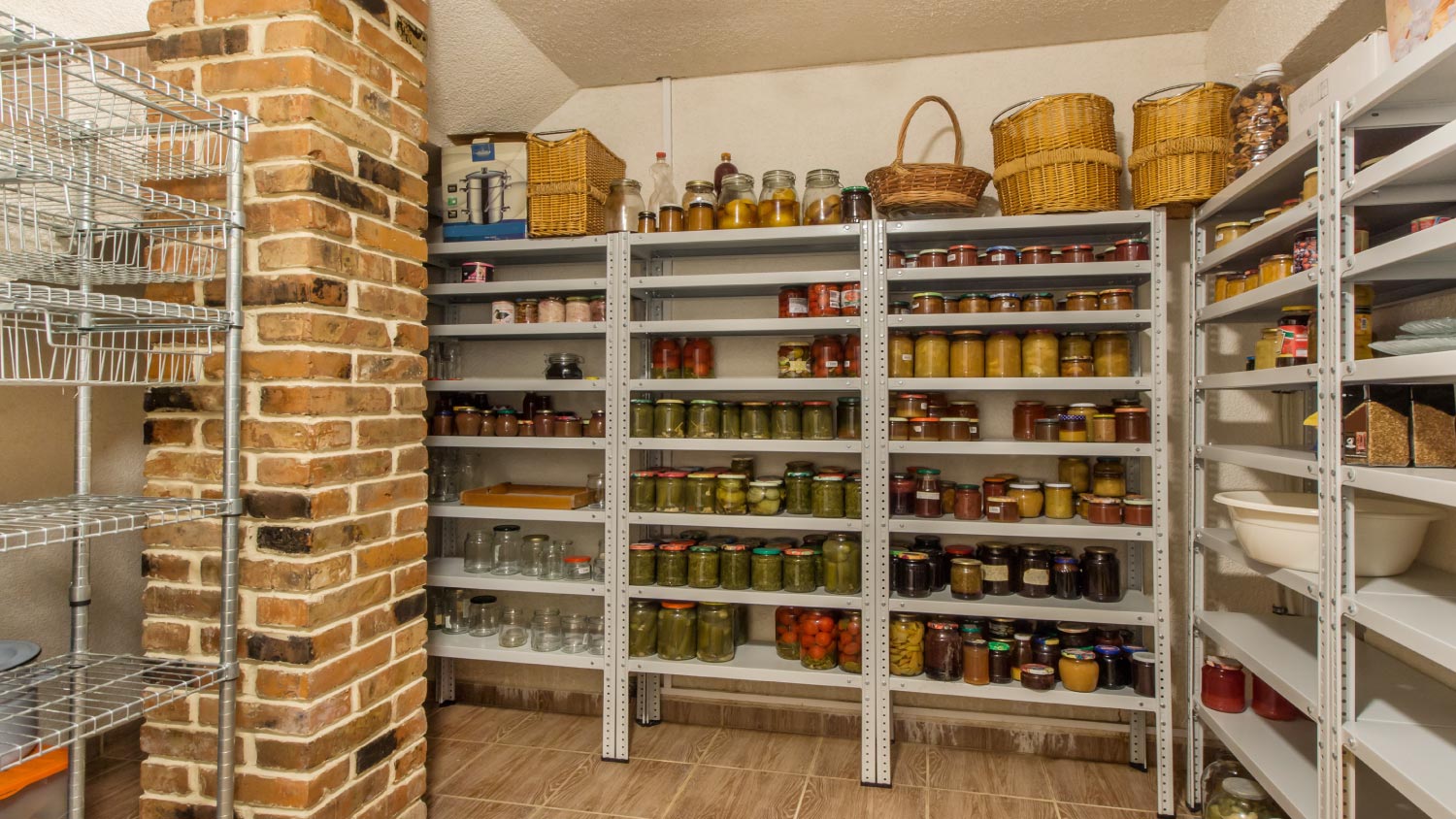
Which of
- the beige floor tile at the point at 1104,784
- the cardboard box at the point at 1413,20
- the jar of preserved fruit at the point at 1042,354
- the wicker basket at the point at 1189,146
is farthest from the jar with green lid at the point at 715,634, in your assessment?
the cardboard box at the point at 1413,20

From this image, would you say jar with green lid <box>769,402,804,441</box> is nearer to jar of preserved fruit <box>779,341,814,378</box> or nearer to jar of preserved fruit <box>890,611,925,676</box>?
jar of preserved fruit <box>779,341,814,378</box>

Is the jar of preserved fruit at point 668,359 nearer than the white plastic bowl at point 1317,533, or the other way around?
the white plastic bowl at point 1317,533

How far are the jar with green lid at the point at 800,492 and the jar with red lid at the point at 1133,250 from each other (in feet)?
3.95

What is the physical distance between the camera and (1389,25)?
1591mm

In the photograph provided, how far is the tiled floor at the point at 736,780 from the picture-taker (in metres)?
2.35

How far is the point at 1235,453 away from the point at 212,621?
2475 millimetres

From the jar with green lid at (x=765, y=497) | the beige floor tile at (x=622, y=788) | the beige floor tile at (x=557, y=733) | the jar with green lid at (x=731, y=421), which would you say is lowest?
the beige floor tile at (x=557, y=733)

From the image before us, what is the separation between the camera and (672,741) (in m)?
2.84

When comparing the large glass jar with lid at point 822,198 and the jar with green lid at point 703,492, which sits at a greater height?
the large glass jar with lid at point 822,198

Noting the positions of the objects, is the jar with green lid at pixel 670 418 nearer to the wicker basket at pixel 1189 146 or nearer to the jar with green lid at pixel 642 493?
the jar with green lid at pixel 642 493

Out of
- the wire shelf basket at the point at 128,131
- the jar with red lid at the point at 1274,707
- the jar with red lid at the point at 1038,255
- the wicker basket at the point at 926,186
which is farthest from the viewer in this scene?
the jar with red lid at the point at 1038,255

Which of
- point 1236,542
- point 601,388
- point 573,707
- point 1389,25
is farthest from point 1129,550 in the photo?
point 573,707

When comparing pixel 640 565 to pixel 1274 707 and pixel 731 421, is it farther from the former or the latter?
pixel 1274 707

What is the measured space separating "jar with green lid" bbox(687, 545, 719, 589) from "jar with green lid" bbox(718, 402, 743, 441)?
395mm
